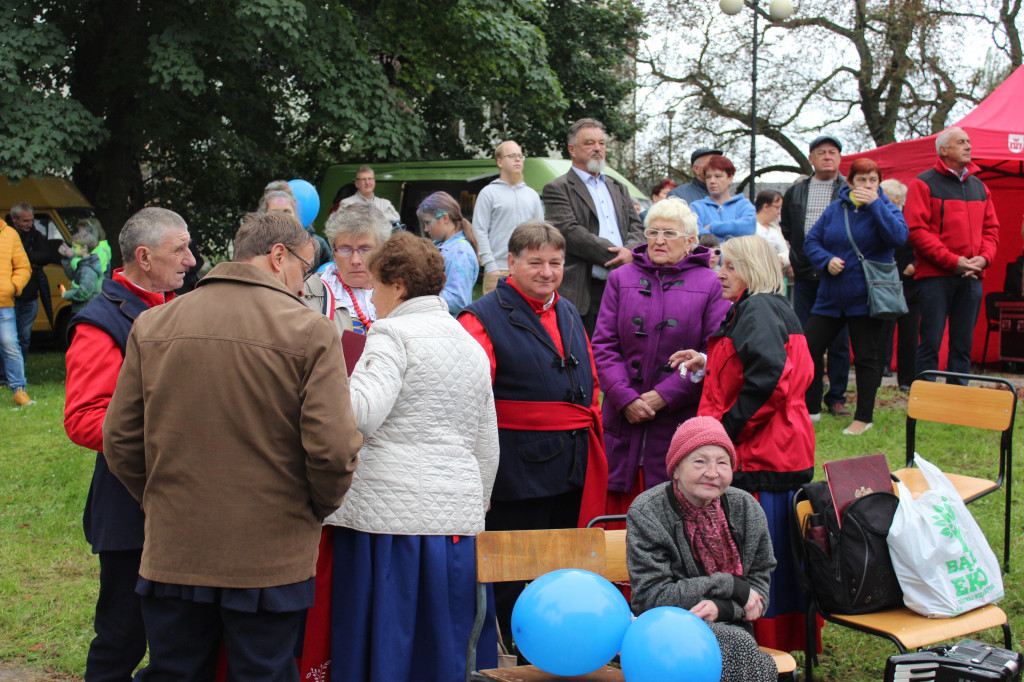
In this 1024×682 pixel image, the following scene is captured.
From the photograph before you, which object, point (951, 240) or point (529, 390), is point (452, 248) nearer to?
point (529, 390)

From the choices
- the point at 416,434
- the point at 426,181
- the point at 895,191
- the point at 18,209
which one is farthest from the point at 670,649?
the point at 18,209

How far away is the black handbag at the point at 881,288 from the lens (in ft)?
22.7

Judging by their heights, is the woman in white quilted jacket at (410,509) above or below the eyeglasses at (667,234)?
below

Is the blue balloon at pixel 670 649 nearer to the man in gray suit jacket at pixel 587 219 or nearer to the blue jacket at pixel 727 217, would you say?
the man in gray suit jacket at pixel 587 219

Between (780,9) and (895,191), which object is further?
(780,9)

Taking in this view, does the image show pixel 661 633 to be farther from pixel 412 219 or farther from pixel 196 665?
pixel 412 219

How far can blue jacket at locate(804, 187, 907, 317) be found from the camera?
6.93 m

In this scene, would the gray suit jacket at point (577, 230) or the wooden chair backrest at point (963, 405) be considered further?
the gray suit jacket at point (577, 230)

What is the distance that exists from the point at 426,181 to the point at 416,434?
30.4 ft

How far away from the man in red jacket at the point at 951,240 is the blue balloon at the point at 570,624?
5.64 m

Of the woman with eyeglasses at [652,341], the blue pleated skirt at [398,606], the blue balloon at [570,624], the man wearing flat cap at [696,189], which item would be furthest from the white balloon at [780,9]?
the blue balloon at [570,624]

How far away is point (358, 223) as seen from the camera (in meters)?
4.26

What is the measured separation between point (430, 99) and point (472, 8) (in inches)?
163

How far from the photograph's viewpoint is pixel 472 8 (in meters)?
14.2
